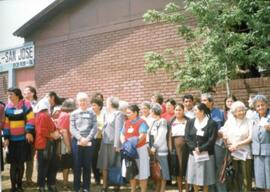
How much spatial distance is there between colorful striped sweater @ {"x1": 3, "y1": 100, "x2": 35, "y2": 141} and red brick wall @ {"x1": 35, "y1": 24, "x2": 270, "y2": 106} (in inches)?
145

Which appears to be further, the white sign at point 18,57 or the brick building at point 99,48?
the white sign at point 18,57

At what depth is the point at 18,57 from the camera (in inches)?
510

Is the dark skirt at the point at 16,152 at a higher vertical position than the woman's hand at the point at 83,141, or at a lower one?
lower

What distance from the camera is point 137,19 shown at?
401 inches

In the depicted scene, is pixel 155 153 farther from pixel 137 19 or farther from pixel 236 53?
pixel 137 19

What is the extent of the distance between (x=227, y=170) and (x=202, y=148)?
1.83ft

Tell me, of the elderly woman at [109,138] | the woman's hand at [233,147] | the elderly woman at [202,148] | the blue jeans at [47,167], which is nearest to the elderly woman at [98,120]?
the elderly woman at [109,138]

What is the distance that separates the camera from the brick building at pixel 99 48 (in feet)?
32.3

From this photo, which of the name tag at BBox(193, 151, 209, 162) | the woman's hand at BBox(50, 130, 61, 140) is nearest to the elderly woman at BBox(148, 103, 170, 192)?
the name tag at BBox(193, 151, 209, 162)

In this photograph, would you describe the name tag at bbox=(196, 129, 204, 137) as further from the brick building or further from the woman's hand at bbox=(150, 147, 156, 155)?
the brick building

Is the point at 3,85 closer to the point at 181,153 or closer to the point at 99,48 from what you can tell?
the point at 99,48

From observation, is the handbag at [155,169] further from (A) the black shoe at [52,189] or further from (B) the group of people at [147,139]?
(A) the black shoe at [52,189]

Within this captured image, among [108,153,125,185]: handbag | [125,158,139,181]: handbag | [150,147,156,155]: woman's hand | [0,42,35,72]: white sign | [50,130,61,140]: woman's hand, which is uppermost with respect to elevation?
[0,42,35,72]: white sign

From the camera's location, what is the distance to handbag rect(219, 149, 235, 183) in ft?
19.8
